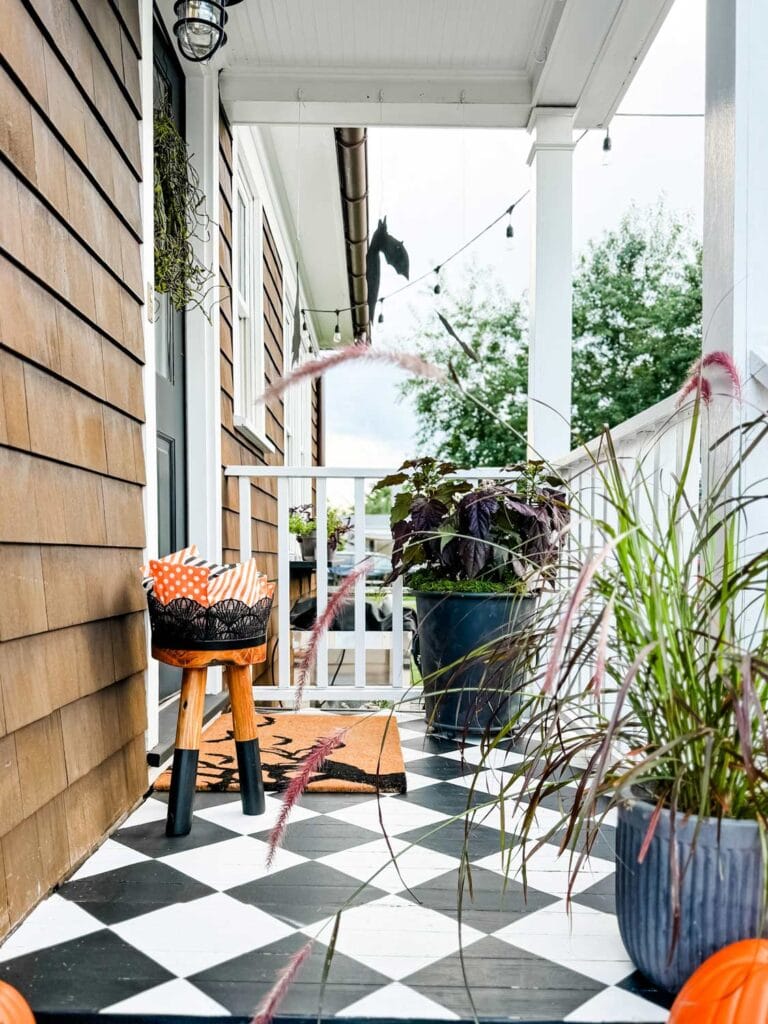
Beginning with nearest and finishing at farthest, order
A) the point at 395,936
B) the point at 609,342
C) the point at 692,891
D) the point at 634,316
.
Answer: the point at 692,891
the point at 395,936
the point at 634,316
the point at 609,342

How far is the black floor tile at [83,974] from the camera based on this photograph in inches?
45.1

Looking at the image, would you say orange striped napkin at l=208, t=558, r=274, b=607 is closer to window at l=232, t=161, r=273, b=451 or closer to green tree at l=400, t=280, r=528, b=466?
window at l=232, t=161, r=273, b=451

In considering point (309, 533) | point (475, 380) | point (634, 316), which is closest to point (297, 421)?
point (309, 533)

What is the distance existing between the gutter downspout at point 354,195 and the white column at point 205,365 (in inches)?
27.5

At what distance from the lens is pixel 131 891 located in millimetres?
1524

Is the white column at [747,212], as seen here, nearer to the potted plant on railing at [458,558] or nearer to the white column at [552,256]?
the potted plant on railing at [458,558]

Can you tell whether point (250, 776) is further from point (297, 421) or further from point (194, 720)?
point (297, 421)

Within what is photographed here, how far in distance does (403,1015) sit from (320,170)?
4.72 meters

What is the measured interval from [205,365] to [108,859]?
6.06 ft

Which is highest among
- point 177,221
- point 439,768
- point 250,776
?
point 177,221

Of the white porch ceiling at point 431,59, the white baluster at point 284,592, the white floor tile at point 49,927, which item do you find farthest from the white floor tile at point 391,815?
the white porch ceiling at point 431,59

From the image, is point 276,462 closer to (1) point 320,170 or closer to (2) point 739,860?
(1) point 320,170

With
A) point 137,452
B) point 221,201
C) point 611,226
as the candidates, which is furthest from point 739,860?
point 611,226

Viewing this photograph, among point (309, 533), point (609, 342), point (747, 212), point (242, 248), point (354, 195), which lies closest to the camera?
point (747, 212)
